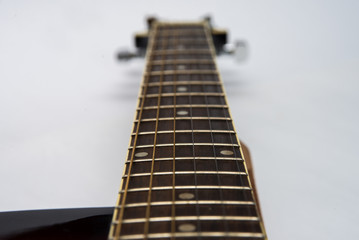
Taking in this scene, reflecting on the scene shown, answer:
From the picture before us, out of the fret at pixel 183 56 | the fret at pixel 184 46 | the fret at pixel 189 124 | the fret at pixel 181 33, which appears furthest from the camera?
the fret at pixel 181 33

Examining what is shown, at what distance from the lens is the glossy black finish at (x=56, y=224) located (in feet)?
2.77

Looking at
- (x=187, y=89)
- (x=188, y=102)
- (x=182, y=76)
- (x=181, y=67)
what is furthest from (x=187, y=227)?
(x=181, y=67)

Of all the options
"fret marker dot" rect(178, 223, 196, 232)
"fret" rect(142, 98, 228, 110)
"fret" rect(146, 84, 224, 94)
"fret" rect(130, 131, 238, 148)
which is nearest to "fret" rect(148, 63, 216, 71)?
"fret" rect(146, 84, 224, 94)

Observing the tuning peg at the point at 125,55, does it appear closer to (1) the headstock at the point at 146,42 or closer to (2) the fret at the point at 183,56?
(1) the headstock at the point at 146,42

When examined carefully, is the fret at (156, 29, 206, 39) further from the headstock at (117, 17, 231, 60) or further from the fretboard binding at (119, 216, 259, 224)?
the fretboard binding at (119, 216, 259, 224)

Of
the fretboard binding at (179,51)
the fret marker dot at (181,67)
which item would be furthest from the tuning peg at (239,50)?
the fret marker dot at (181,67)

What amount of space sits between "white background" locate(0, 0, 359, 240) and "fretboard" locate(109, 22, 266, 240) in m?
0.28

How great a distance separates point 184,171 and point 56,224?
1.05 feet

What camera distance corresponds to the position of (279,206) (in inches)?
44.8

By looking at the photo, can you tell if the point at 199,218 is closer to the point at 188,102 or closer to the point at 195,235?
the point at 195,235

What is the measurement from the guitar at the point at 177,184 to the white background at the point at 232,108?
270 mm

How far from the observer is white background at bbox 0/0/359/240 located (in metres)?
1.17

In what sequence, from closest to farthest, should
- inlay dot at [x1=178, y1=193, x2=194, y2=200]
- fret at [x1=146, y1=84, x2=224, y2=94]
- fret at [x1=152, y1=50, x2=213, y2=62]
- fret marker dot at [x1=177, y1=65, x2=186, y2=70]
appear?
inlay dot at [x1=178, y1=193, x2=194, y2=200]
fret at [x1=146, y1=84, x2=224, y2=94]
fret marker dot at [x1=177, y1=65, x2=186, y2=70]
fret at [x1=152, y1=50, x2=213, y2=62]

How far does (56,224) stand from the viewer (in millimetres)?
860
